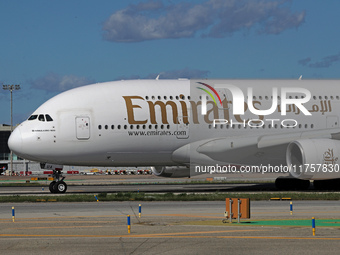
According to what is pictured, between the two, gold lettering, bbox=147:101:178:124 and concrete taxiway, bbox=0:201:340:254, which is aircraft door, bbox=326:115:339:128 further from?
concrete taxiway, bbox=0:201:340:254

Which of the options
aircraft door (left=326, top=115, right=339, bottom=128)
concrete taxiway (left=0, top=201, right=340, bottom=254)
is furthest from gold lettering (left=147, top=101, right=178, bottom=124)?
aircraft door (left=326, top=115, right=339, bottom=128)

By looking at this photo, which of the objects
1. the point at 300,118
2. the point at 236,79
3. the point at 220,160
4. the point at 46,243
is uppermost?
the point at 236,79

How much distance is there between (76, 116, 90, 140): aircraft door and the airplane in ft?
0.16

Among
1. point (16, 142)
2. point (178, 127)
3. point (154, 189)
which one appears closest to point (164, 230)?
point (178, 127)

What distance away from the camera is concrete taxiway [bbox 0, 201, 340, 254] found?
14.6 meters

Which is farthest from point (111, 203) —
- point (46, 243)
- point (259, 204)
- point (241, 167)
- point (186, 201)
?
point (46, 243)

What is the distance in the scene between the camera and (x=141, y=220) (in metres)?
20.4

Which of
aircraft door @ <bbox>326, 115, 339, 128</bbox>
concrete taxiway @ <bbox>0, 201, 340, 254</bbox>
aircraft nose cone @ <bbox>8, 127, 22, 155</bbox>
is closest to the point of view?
concrete taxiway @ <bbox>0, 201, 340, 254</bbox>

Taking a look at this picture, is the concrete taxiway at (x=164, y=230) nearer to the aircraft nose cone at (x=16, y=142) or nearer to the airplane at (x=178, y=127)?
the aircraft nose cone at (x=16, y=142)

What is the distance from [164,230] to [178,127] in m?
14.9

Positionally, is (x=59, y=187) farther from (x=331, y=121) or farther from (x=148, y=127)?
(x=331, y=121)

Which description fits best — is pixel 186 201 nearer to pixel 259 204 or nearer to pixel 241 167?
pixel 259 204

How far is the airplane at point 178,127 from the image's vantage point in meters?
31.8

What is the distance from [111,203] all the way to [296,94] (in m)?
12.5
